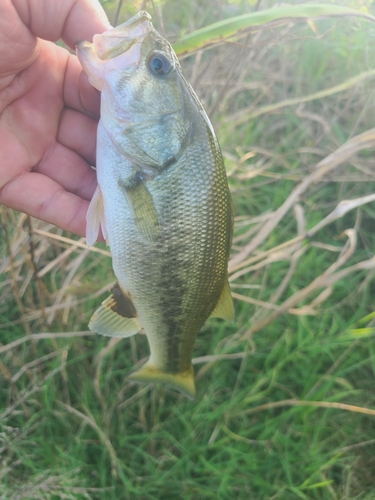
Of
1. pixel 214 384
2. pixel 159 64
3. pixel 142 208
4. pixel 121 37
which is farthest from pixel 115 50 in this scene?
pixel 214 384

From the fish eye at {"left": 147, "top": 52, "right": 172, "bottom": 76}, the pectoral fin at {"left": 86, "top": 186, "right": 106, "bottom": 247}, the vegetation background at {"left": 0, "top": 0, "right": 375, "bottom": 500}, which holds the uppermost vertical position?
the fish eye at {"left": 147, "top": 52, "right": 172, "bottom": 76}

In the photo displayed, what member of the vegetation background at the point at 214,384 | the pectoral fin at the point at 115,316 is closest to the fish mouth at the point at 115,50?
the vegetation background at the point at 214,384

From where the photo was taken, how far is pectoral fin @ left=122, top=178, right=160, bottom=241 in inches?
51.9

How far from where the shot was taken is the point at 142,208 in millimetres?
1317

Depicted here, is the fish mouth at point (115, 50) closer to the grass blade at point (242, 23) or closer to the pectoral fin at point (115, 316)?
the grass blade at point (242, 23)

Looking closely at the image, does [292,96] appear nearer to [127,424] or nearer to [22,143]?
[22,143]

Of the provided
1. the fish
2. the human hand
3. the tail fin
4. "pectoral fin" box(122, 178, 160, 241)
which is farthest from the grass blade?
the tail fin

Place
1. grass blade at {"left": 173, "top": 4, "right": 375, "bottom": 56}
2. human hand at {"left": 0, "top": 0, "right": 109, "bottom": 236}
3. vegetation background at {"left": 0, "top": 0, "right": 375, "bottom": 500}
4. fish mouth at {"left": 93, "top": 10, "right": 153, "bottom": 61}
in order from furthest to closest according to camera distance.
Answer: vegetation background at {"left": 0, "top": 0, "right": 375, "bottom": 500}
human hand at {"left": 0, "top": 0, "right": 109, "bottom": 236}
grass blade at {"left": 173, "top": 4, "right": 375, "bottom": 56}
fish mouth at {"left": 93, "top": 10, "right": 153, "bottom": 61}

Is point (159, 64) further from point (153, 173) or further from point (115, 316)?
point (115, 316)

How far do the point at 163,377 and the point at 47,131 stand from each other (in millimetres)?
1214

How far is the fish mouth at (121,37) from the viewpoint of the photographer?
4.27ft

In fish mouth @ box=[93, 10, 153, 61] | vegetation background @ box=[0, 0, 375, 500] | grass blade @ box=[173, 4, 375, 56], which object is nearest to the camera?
fish mouth @ box=[93, 10, 153, 61]

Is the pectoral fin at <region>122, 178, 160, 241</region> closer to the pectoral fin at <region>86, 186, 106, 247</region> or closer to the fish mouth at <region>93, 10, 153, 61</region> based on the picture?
the pectoral fin at <region>86, 186, 106, 247</region>

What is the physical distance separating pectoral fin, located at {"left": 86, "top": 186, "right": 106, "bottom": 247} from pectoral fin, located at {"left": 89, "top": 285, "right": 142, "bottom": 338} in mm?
262
